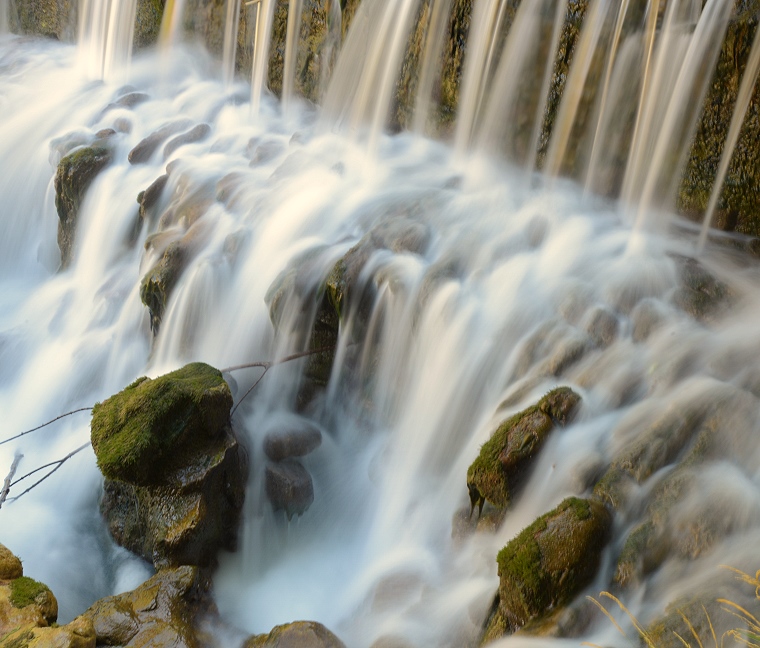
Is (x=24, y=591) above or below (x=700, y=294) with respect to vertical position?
below

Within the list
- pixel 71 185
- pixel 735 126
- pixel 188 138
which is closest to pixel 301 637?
pixel 735 126

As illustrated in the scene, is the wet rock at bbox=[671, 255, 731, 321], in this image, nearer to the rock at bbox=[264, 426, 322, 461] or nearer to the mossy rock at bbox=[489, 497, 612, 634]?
the mossy rock at bbox=[489, 497, 612, 634]

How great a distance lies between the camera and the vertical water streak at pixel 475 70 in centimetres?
694

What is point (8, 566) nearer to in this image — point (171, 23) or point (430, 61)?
point (430, 61)

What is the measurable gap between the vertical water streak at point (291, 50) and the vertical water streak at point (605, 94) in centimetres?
442

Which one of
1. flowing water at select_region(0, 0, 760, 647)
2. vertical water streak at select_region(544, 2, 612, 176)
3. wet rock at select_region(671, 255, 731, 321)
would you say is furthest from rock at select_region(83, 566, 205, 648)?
vertical water streak at select_region(544, 2, 612, 176)

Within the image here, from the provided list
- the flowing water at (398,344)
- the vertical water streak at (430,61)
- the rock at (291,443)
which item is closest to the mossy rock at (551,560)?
the flowing water at (398,344)

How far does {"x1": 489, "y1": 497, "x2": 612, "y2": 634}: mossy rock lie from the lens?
3.29 metres

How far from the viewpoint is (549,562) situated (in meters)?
3.31

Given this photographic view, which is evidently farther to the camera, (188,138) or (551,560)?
(188,138)

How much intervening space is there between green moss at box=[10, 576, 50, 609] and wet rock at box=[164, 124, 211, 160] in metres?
5.62

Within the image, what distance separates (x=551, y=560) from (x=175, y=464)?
2172 millimetres

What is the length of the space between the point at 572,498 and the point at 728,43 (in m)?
3.54

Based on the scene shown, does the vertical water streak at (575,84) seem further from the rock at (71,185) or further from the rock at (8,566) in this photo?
the rock at (8,566)
